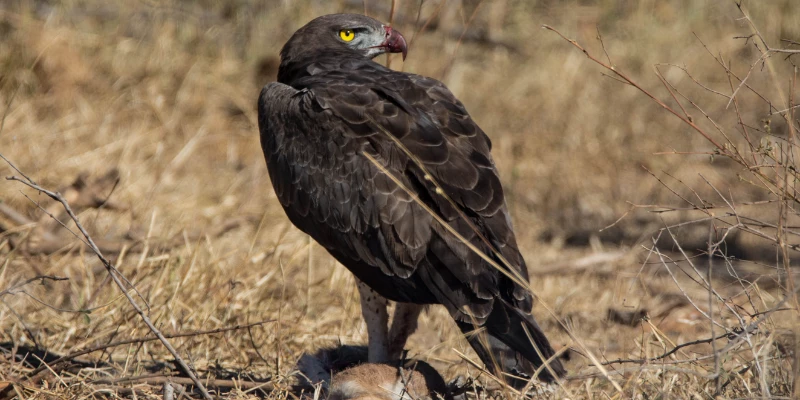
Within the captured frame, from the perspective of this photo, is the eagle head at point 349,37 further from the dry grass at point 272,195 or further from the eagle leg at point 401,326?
the eagle leg at point 401,326

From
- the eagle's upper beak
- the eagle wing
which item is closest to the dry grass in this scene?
the eagle's upper beak

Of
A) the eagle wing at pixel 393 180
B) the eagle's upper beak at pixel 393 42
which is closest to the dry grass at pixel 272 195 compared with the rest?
the eagle's upper beak at pixel 393 42

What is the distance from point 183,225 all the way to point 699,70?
5.74 m

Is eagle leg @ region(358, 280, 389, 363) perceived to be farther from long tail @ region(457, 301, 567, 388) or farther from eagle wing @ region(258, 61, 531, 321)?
long tail @ region(457, 301, 567, 388)

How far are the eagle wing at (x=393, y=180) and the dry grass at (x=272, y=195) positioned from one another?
0.38m

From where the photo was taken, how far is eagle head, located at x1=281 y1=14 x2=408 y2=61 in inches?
183

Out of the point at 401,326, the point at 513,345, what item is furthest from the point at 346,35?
the point at 513,345

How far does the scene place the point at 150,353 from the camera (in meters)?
3.98

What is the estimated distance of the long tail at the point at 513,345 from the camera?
3.23 metres

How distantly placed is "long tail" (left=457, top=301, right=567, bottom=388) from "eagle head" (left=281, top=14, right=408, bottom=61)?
1876 millimetres

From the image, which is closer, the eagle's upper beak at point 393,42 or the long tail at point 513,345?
the long tail at point 513,345

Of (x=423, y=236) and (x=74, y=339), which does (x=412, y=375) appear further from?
(x=74, y=339)

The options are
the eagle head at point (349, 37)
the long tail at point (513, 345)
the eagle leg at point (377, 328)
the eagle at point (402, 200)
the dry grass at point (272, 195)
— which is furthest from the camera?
the eagle head at point (349, 37)

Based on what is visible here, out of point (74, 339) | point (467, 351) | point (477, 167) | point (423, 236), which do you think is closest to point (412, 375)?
point (423, 236)
